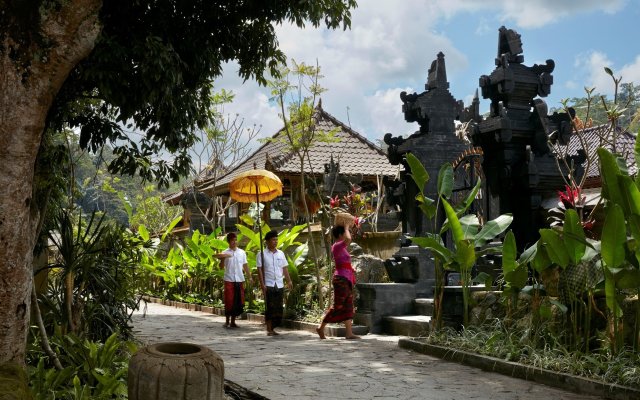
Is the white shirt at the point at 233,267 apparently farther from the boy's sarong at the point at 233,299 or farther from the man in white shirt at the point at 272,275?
the man in white shirt at the point at 272,275

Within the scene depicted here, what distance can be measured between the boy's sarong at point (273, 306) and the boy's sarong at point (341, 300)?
1.29 m

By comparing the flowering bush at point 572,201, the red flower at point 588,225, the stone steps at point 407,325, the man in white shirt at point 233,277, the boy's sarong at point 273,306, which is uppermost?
the flowering bush at point 572,201

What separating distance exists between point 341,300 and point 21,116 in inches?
235

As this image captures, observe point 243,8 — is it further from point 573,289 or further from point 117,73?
point 573,289

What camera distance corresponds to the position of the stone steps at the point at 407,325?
10.0m

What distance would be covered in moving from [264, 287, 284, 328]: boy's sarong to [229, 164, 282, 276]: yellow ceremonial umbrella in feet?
4.17

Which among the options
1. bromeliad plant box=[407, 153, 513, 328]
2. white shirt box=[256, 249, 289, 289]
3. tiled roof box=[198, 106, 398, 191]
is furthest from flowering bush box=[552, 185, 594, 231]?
tiled roof box=[198, 106, 398, 191]

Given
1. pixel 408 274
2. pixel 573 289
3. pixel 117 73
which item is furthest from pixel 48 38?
pixel 408 274

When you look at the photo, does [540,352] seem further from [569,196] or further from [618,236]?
[569,196]

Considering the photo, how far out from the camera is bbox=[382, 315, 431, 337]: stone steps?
32.9ft

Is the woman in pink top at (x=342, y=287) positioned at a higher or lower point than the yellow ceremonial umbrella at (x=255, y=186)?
lower

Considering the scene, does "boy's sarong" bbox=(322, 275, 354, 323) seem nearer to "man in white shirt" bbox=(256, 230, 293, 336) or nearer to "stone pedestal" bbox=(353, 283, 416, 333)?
"stone pedestal" bbox=(353, 283, 416, 333)

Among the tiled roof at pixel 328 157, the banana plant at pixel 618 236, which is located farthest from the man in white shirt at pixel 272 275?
the tiled roof at pixel 328 157

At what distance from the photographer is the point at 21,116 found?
198 inches
